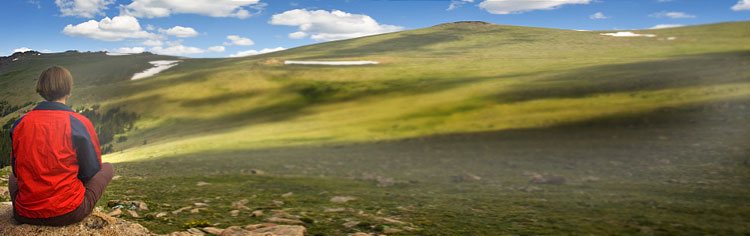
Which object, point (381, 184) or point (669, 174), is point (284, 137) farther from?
point (669, 174)

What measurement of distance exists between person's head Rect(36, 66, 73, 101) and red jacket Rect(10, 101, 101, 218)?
0.62ft

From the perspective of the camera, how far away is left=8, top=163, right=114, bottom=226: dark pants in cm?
865

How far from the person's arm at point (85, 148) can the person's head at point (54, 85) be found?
1.84ft

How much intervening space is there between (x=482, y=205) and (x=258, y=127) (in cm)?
3356

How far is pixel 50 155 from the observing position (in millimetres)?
8086

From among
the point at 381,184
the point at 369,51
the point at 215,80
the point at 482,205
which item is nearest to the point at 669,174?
the point at 482,205

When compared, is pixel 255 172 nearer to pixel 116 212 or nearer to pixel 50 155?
pixel 116 212

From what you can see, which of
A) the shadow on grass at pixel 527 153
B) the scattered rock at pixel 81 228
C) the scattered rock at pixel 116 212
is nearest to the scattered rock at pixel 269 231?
the scattered rock at pixel 81 228

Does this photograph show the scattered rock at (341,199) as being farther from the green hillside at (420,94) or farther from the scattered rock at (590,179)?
the green hillside at (420,94)

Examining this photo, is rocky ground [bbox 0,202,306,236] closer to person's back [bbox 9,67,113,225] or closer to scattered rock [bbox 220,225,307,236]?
scattered rock [bbox 220,225,307,236]

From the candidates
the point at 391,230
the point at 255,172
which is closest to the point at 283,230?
the point at 391,230

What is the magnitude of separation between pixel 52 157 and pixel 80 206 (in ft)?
3.65

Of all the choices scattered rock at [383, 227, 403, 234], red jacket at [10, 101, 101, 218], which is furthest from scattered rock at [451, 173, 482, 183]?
red jacket at [10, 101, 101, 218]

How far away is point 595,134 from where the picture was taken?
29.5 metres
